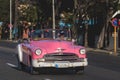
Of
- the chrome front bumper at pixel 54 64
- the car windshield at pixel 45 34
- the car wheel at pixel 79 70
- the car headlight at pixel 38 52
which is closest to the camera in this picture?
the chrome front bumper at pixel 54 64

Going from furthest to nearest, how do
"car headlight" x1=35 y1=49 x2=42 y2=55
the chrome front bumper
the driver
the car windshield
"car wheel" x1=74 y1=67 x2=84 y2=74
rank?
1. the car windshield
2. the driver
3. "car wheel" x1=74 y1=67 x2=84 y2=74
4. "car headlight" x1=35 y1=49 x2=42 y2=55
5. the chrome front bumper

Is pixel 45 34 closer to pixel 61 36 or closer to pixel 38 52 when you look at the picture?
pixel 61 36

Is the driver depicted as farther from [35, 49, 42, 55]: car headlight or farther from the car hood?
[35, 49, 42, 55]: car headlight

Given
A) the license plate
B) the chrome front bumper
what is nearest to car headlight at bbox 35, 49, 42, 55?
the chrome front bumper

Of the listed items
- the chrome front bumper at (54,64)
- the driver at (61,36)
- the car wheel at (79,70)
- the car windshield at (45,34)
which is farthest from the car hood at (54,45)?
the car windshield at (45,34)

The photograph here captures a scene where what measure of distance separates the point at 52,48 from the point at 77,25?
33.4 metres

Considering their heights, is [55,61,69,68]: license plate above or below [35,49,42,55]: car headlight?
below

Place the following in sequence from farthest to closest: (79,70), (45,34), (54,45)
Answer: (45,34) → (79,70) → (54,45)

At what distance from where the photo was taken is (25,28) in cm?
7919

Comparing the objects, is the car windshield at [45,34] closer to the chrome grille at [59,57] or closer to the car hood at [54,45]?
the car hood at [54,45]

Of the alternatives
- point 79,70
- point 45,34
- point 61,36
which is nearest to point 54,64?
point 79,70

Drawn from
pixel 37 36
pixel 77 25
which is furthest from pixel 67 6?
pixel 37 36

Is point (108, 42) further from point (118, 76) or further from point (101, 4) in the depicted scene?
point (118, 76)

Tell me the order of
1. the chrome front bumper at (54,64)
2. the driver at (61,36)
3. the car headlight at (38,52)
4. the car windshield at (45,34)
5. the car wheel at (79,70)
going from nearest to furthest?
the chrome front bumper at (54,64) → the car headlight at (38,52) → the car wheel at (79,70) → the driver at (61,36) → the car windshield at (45,34)
